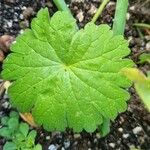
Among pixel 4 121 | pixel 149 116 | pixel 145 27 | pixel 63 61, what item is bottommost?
pixel 149 116

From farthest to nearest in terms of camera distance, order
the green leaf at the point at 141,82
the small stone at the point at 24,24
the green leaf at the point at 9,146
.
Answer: the small stone at the point at 24,24
the green leaf at the point at 9,146
the green leaf at the point at 141,82

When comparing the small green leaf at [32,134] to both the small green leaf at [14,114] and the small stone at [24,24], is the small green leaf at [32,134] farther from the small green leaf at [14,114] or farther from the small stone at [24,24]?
the small stone at [24,24]

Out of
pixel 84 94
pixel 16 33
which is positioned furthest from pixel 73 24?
pixel 16 33

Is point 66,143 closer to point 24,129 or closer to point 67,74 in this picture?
point 24,129

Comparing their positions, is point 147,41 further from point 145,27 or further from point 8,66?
point 8,66

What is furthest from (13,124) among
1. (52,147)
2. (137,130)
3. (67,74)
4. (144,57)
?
(144,57)

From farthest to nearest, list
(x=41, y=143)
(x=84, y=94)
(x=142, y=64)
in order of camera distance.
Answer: (x=142, y=64), (x=41, y=143), (x=84, y=94)

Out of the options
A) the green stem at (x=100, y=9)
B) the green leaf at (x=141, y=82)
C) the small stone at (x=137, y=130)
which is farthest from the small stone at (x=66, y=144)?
the green stem at (x=100, y=9)
